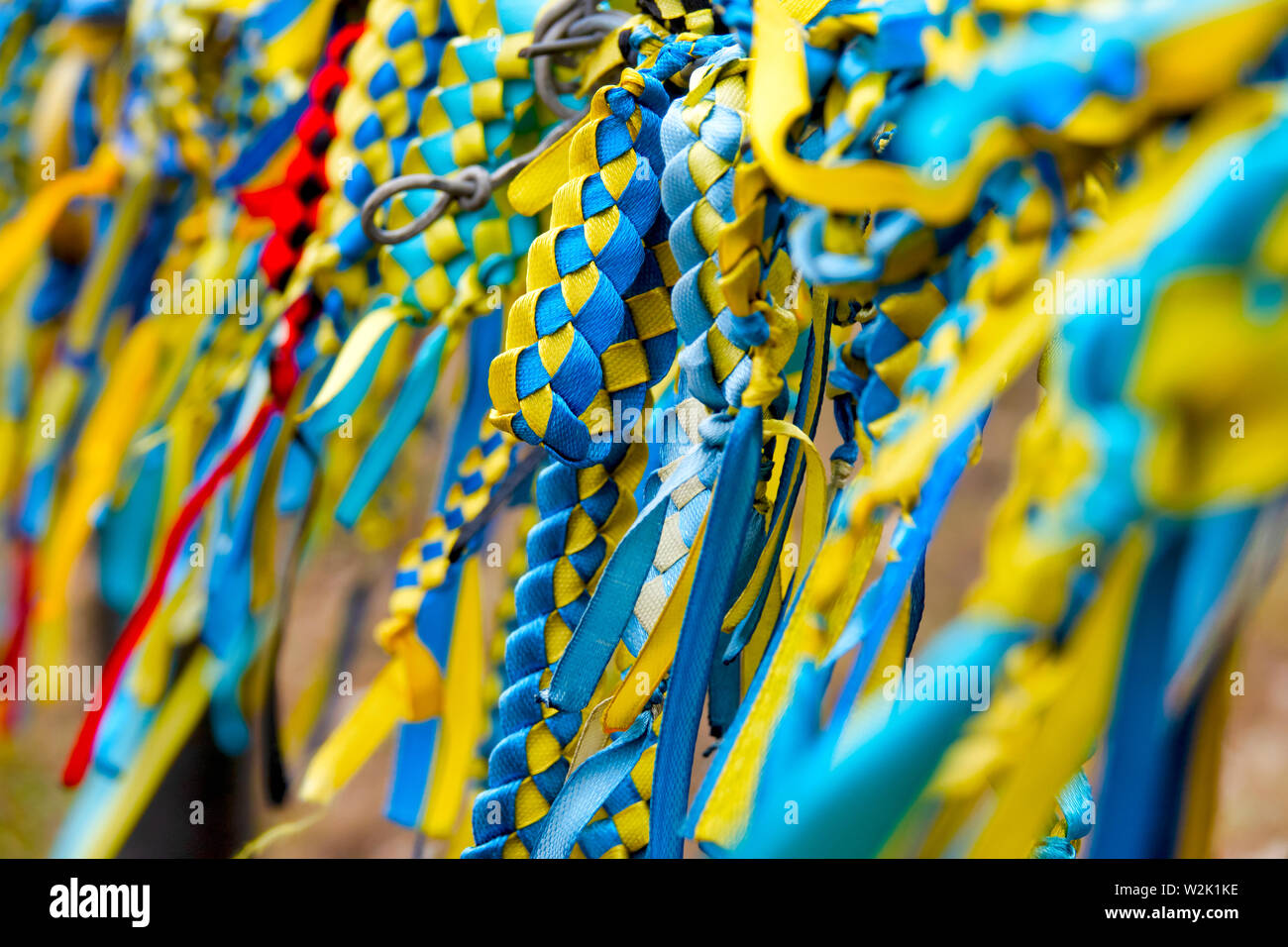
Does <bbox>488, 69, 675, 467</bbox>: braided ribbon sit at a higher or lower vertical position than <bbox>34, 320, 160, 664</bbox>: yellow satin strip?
higher

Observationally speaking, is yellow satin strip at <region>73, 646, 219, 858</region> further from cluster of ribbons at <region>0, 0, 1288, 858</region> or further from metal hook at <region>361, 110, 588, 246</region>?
metal hook at <region>361, 110, 588, 246</region>

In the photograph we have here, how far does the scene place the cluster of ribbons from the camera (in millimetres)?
203

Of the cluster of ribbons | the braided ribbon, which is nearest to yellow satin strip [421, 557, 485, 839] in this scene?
the cluster of ribbons

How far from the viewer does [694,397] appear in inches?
12.3

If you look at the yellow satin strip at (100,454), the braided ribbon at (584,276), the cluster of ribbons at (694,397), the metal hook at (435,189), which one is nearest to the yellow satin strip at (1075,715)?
the cluster of ribbons at (694,397)

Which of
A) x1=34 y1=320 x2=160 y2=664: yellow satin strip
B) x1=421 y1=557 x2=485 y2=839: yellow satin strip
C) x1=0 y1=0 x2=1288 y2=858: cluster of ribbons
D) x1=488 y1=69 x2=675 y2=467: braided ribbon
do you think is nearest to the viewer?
x1=0 y1=0 x2=1288 y2=858: cluster of ribbons

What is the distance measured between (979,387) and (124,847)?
1.52 feet

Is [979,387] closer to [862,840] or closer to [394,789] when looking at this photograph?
[862,840]

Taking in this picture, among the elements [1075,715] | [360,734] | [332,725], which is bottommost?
[332,725]

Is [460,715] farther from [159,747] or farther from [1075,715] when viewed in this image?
[1075,715]

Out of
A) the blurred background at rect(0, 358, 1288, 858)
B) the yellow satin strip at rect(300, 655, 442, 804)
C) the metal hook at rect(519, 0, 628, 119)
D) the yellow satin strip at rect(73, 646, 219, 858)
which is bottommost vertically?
the blurred background at rect(0, 358, 1288, 858)

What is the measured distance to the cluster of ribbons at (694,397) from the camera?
203 millimetres

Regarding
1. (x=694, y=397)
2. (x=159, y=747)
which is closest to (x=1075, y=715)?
(x=694, y=397)

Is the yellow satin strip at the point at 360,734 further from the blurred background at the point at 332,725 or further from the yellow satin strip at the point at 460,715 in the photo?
the blurred background at the point at 332,725
